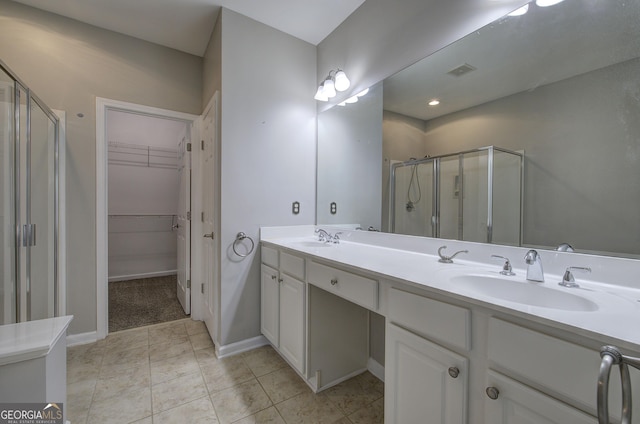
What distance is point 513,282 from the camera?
101cm

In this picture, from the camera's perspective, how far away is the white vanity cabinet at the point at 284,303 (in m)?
1.64

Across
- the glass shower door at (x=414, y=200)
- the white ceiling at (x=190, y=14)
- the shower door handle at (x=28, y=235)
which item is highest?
the white ceiling at (x=190, y=14)

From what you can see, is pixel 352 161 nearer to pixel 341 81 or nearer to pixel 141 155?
pixel 341 81

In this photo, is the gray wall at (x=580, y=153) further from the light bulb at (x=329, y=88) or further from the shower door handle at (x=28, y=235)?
the shower door handle at (x=28, y=235)

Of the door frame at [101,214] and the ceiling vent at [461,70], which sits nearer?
the ceiling vent at [461,70]

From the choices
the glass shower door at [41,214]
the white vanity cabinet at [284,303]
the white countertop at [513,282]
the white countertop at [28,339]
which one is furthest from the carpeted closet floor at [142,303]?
the white countertop at [513,282]

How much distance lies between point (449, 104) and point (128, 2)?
2395 mm

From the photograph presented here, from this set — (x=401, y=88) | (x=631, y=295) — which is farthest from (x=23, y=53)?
(x=631, y=295)

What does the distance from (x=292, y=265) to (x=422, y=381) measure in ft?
3.24

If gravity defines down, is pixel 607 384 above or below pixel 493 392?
above

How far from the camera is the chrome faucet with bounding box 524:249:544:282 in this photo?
99 cm

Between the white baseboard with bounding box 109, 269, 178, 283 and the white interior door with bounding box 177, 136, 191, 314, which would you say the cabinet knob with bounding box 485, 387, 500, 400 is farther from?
the white baseboard with bounding box 109, 269, 178, 283

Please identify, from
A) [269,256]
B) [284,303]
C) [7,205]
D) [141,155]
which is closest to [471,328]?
[284,303]

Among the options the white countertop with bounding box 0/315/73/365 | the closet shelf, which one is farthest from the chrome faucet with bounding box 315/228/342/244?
the closet shelf
